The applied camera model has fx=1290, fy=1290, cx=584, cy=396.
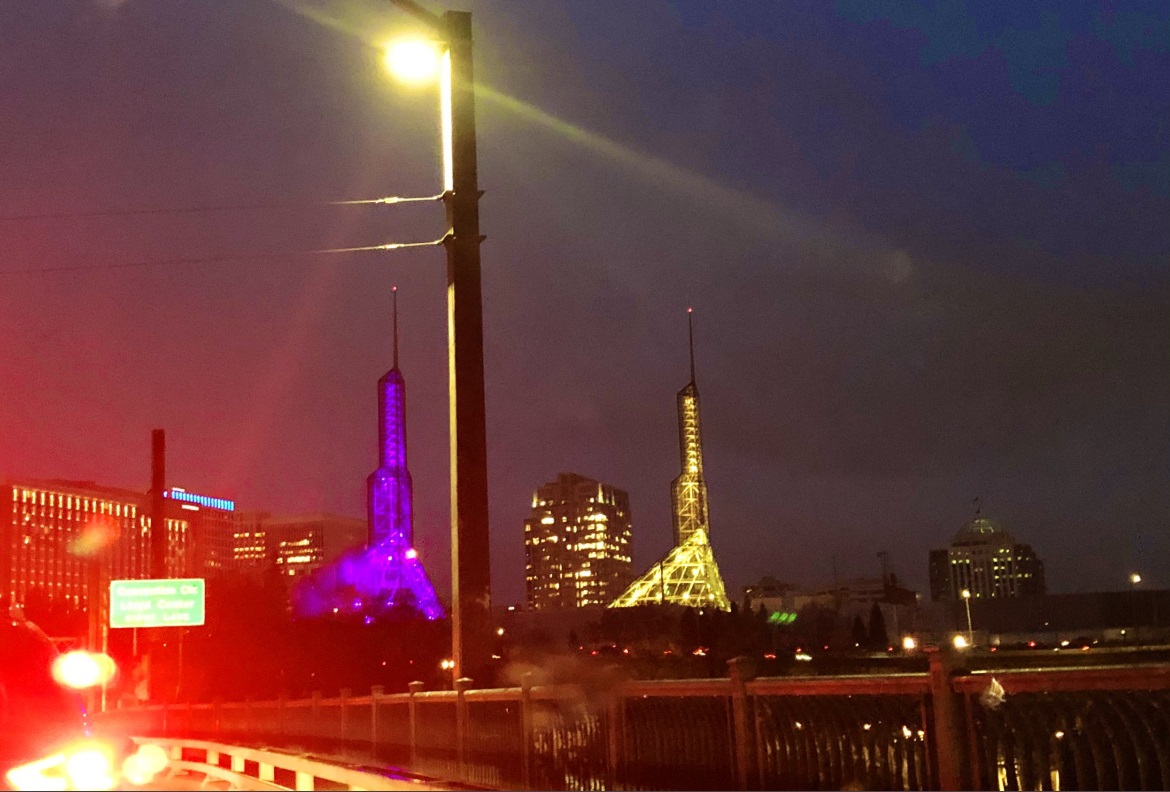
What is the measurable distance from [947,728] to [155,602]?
120ft

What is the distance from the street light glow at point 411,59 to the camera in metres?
13.5

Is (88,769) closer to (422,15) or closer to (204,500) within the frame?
(422,15)

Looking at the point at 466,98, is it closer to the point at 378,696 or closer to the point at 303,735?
the point at 378,696

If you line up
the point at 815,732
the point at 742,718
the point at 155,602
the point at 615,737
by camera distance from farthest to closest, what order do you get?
the point at 155,602 < the point at 615,737 < the point at 742,718 < the point at 815,732

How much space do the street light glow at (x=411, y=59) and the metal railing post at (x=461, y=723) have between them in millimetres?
6360

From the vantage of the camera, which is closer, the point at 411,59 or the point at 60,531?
the point at 411,59

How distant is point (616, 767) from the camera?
10859mm

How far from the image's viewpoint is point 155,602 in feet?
133

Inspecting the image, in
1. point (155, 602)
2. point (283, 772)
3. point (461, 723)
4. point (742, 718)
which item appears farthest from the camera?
point (155, 602)

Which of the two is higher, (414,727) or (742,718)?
(742,718)

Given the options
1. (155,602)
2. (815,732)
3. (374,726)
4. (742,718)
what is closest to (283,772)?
(374,726)

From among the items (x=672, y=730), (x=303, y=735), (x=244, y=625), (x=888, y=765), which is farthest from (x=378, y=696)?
(x=244, y=625)

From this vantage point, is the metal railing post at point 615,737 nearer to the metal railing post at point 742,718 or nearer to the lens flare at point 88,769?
the metal railing post at point 742,718

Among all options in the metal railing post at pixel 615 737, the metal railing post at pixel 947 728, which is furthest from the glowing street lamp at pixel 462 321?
the metal railing post at pixel 947 728
